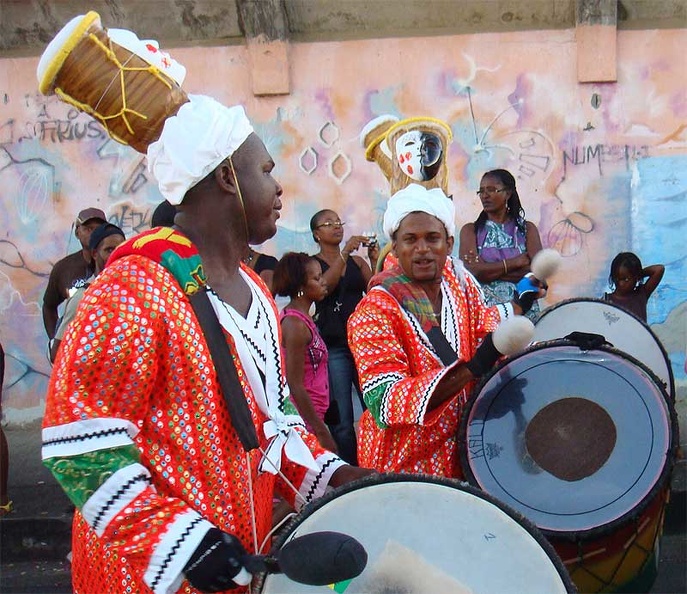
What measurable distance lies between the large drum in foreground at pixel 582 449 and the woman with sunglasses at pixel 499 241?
2.39m

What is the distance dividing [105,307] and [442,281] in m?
1.84

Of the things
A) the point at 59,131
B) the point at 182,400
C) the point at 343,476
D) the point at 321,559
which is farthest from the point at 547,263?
the point at 59,131

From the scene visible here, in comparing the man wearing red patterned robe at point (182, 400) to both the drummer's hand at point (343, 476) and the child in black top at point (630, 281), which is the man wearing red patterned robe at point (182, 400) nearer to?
the drummer's hand at point (343, 476)

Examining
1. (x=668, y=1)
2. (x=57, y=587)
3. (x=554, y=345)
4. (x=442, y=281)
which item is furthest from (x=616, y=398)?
(x=668, y=1)

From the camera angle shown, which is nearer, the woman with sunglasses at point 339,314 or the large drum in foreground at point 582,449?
the large drum in foreground at point 582,449

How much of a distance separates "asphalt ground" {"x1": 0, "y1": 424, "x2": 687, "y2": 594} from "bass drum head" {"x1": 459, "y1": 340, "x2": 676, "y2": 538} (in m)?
1.89

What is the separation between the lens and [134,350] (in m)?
1.98

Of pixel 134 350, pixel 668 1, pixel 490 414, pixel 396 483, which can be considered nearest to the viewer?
pixel 134 350

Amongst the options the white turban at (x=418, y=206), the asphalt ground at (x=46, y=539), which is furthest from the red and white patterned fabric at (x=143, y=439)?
the asphalt ground at (x=46, y=539)

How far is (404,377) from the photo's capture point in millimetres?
3299

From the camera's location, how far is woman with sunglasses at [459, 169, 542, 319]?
589cm

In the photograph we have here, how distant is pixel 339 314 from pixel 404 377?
3.09m

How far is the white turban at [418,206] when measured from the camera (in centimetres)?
363

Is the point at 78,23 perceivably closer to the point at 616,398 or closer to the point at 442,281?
the point at 442,281
